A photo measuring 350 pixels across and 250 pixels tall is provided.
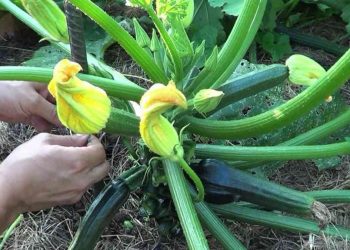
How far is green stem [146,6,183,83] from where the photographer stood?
52.7 inches

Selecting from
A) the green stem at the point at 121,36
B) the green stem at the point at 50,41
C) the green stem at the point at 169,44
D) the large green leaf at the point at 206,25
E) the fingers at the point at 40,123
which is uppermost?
the large green leaf at the point at 206,25

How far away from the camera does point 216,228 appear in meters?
1.60

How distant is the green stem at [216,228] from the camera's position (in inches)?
62.1

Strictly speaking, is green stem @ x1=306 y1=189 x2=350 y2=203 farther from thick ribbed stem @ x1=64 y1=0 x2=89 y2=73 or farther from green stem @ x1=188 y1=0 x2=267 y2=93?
thick ribbed stem @ x1=64 y1=0 x2=89 y2=73

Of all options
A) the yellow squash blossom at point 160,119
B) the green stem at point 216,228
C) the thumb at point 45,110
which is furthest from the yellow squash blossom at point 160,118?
the thumb at point 45,110

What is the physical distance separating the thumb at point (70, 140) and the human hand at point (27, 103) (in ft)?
0.37

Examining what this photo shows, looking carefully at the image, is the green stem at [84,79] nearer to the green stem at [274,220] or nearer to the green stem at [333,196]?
the green stem at [274,220]

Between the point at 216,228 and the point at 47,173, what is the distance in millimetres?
411

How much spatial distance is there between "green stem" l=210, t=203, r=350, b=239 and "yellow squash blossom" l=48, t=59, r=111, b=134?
55 centimetres

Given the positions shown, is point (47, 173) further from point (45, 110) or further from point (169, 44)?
point (169, 44)

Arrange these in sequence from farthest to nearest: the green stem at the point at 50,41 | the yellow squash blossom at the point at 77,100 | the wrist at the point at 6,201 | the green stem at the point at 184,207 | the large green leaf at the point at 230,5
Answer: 1. the large green leaf at the point at 230,5
2. the green stem at the point at 50,41
3. the wrist at the point at 6,201
4. the green stem at the point at 184,207
5. the yellow squash blossom at the point at 77,100

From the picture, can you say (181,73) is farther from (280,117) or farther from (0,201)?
(0,201)

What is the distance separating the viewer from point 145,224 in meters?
1.83

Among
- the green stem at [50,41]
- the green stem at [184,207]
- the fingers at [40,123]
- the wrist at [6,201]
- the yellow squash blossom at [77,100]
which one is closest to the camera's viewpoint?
the yellow squash blossom at [77,100]
